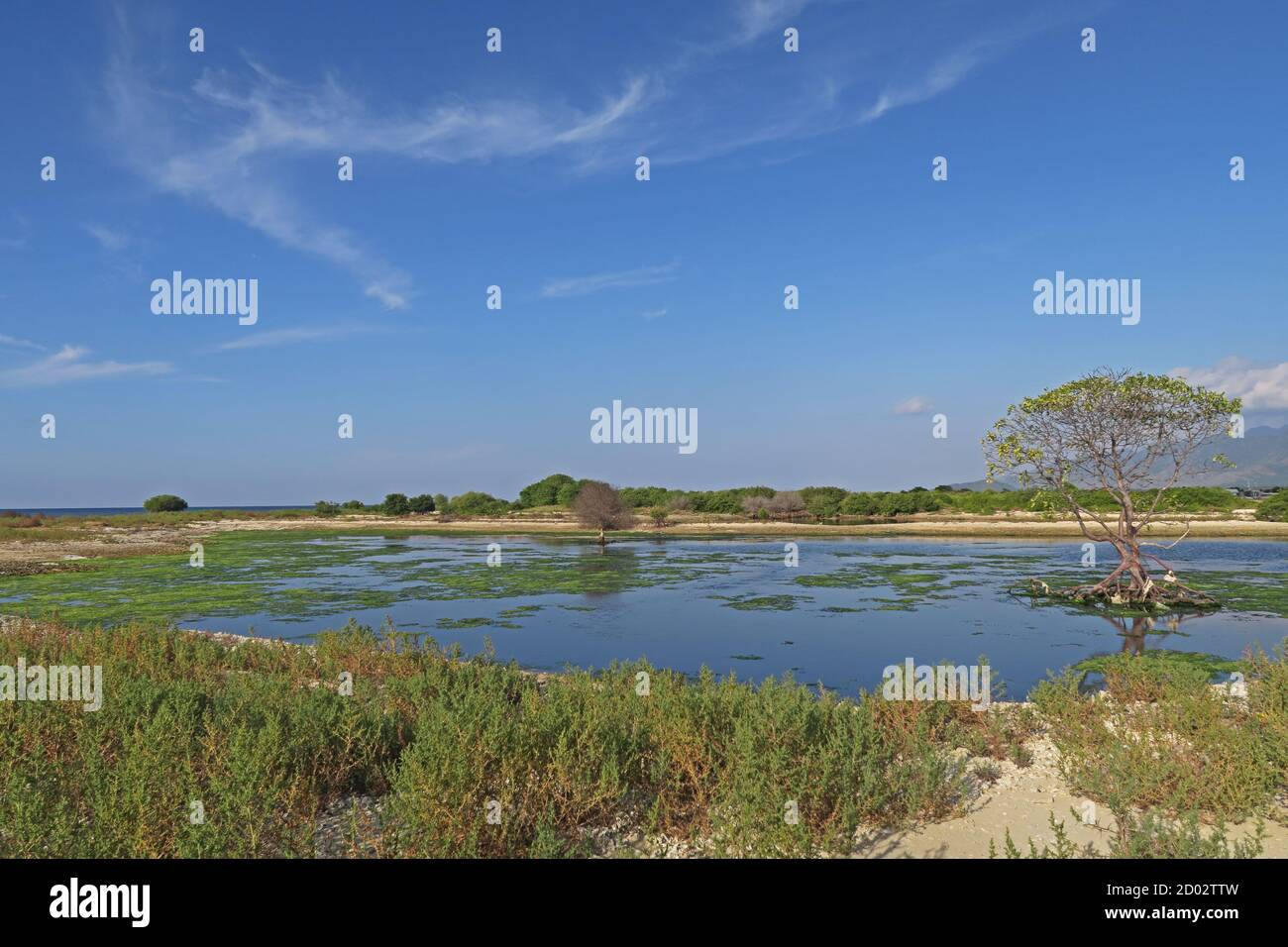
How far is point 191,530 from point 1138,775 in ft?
263

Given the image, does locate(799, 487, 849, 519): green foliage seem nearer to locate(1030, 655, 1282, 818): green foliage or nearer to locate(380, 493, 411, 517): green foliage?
locate(380, 493, 411, 517): green foliage

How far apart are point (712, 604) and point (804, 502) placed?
59423 mm

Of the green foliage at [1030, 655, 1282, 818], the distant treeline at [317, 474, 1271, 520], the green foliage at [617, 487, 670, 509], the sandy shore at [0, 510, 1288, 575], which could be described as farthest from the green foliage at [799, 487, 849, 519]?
the green foliage at [1030, 655, 1282, 818]

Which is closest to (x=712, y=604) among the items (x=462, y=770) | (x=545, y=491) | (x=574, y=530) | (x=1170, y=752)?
(x=1170, y=752)

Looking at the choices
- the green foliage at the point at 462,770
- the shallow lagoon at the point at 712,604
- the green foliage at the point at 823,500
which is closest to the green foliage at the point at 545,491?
the green foliage at the point at 823,500

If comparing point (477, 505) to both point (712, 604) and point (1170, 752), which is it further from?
point (1170, 752)

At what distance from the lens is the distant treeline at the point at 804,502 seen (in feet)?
213

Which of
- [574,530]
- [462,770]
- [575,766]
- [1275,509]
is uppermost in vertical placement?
[462,770]

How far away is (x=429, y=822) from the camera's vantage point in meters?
4.70

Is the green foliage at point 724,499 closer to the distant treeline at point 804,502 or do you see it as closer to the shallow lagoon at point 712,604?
the distant treeline at point 804,502

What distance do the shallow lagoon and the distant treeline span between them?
975 inches

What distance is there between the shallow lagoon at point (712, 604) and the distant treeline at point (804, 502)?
24.8m

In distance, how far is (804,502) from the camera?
8062cm

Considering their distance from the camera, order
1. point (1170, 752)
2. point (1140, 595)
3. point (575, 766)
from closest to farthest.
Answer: point (575, 766) → point (1170, 752) → point (1140, 595)
